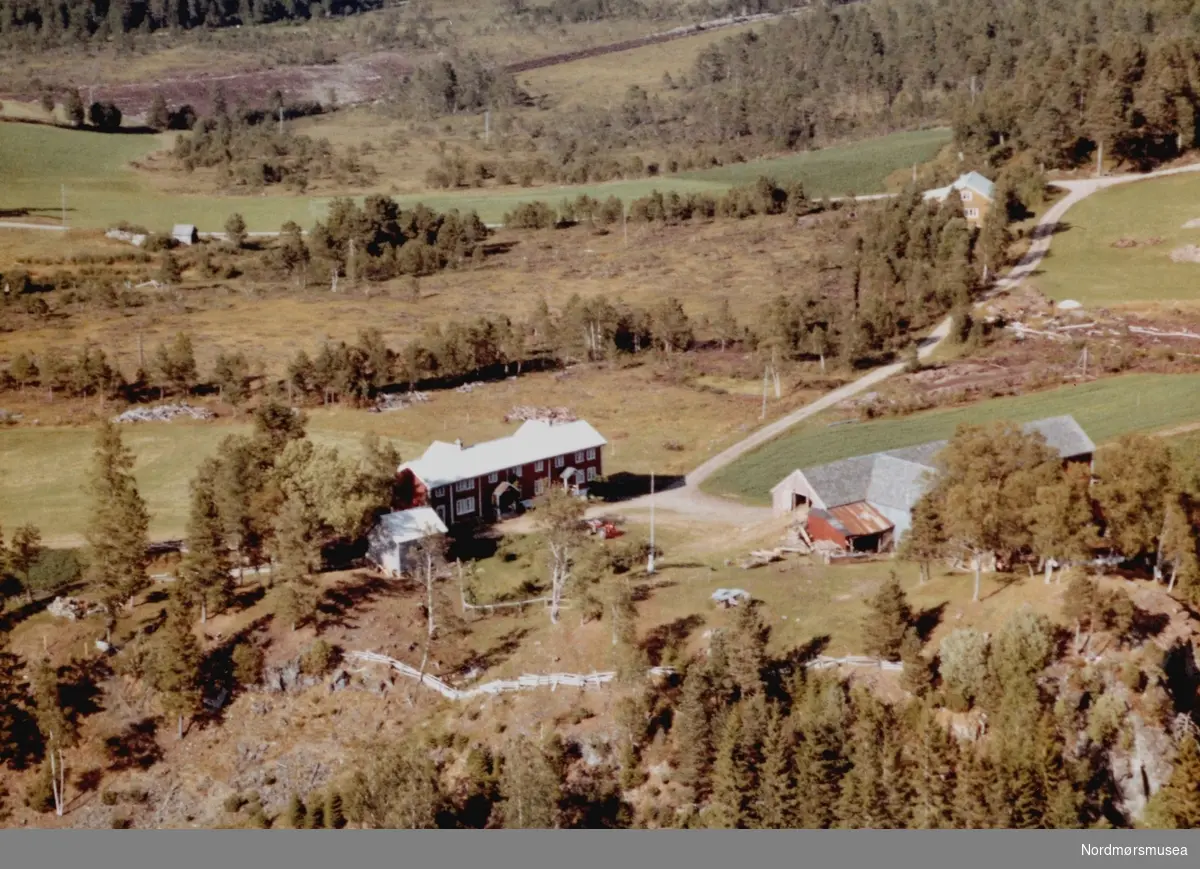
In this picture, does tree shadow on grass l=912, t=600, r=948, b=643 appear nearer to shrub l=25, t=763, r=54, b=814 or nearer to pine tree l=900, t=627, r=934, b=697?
pine tree l=900, t=627, r=934, b=697

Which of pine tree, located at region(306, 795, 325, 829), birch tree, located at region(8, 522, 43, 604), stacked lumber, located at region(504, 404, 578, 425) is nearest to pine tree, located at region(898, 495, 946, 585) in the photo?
pine tree, located at region(306, 795, 325, 829)

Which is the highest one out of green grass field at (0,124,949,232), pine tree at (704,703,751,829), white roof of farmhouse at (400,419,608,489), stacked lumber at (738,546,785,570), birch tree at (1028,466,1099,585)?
green grass field at (0,124,949,232)

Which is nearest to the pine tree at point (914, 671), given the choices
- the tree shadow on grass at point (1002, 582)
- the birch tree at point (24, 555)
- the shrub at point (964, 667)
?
the shrub at point (964, 667)

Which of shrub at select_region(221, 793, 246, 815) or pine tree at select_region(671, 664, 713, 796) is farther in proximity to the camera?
shrub at select_region(221, 793, 246, 815)

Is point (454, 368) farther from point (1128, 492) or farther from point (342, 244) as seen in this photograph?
point (1128, 492)

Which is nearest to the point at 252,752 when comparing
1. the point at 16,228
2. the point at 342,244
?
the point at 342,244

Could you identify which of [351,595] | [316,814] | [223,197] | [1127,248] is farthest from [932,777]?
[223,197]
